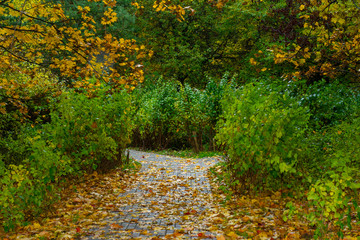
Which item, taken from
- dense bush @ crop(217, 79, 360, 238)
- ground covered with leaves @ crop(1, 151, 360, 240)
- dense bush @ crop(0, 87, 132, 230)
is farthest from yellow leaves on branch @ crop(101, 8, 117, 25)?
ground covered with leaves @ crop(1, 151, 360, 240)

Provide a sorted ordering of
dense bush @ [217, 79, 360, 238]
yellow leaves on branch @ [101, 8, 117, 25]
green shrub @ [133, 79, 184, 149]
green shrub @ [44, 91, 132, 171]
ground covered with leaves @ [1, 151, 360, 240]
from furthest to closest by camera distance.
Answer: green shrub @ [133, 79, 184, 149] → green shrub @ [44, 91, 132, 171] → yellow leaves on branch @ [101, 8, 117, 25] → dense bush @ [217, 79, 360, 238] → ground covered with leaves @ [1, 151, 360, 240]

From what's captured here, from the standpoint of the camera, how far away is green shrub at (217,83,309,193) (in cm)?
541

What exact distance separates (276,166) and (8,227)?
3.74 metres

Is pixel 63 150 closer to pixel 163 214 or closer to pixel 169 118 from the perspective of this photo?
pixel 163 214

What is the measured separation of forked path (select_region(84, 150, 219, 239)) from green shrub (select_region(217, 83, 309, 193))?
0.85m

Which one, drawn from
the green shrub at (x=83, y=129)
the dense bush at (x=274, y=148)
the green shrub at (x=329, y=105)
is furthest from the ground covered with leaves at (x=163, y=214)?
the green shrub at (x=329, y=105)

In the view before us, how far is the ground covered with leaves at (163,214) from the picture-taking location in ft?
14.9

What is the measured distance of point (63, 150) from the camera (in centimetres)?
648

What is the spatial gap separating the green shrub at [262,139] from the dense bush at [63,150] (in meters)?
2.60

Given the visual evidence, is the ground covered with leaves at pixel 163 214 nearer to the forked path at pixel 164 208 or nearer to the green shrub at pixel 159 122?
the forked path at pixel 164 208

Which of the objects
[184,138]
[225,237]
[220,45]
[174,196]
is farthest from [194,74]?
[225,237]

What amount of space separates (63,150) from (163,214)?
7.32ft

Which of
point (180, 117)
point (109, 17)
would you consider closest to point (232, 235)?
point (109, 17)

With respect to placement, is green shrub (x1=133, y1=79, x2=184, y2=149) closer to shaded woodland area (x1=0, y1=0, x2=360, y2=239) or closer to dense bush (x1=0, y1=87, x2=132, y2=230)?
shaded woodland area (x1=0, y1=0, x2=360, y2=239)
